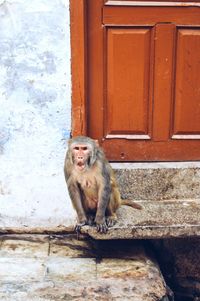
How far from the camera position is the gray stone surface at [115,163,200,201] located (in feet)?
17.5

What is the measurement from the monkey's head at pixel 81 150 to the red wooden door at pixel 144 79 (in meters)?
0.73

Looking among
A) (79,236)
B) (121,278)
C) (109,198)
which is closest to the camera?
(121,278)

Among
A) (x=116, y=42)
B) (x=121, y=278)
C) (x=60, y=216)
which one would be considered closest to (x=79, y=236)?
(x=60, y=216)

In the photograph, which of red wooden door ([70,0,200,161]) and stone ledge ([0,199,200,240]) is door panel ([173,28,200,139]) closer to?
red wooden door ([70,0,200,161])

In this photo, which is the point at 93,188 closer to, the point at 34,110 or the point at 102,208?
the point at 102,208

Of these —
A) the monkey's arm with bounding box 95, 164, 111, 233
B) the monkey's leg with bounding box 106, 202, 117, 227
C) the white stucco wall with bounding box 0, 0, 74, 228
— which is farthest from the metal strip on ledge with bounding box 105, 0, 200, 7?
the monkey's leg with bounding box 106, 202, 117, 227

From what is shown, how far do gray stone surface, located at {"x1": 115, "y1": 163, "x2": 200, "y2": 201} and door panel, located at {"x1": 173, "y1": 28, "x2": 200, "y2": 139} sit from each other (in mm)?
356

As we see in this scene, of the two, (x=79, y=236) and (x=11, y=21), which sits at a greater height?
(x=11, y=21)

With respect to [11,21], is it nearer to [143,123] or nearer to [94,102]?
[94,102]

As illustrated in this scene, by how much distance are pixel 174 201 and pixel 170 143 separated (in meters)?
0.54

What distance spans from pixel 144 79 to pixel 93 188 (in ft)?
3.71

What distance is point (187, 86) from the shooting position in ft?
17.4

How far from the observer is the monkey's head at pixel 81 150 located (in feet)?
14.7

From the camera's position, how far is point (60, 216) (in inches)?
206
